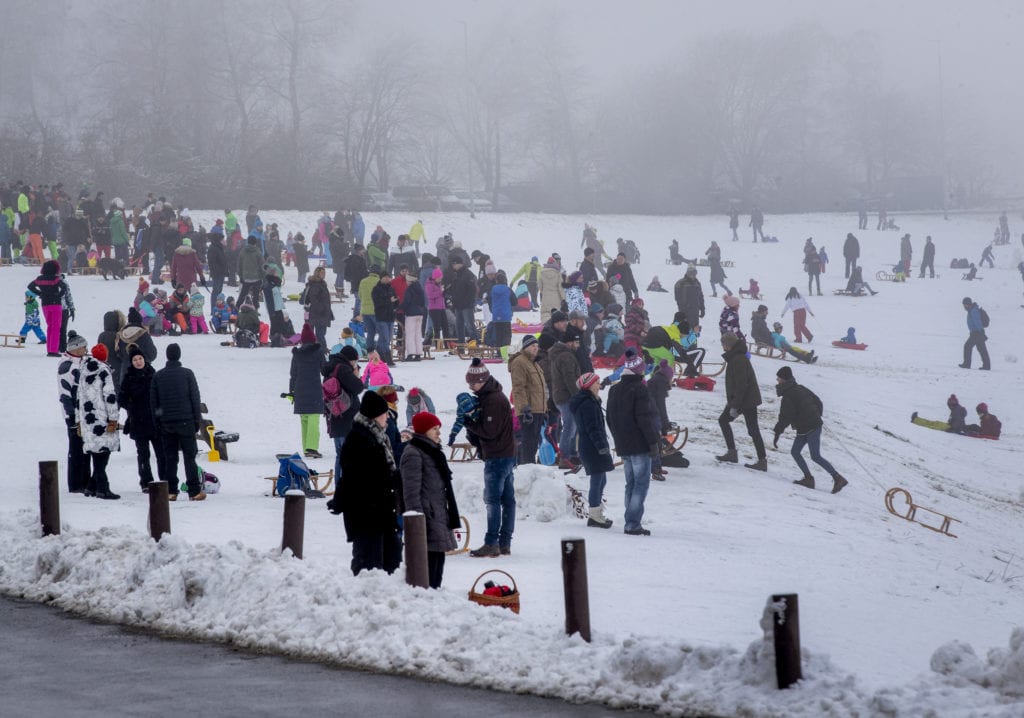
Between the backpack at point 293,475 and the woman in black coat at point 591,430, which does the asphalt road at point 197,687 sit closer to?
the woman in black coat at point 591,430

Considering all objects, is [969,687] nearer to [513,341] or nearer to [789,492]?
[789,492]

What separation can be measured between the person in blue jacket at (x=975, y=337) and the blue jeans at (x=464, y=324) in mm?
12366

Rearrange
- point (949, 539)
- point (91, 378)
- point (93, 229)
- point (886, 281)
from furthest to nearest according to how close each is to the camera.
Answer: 1. point (886, 281)
2. point (93, 229)
3. point (949, 539)
4. point (91, 378)

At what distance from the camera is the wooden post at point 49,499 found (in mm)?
11046

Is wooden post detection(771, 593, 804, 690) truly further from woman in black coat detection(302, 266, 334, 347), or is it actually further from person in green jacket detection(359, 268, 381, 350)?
woman in black coat detection(302, 266, 334, 347)

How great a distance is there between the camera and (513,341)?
87.6 ft

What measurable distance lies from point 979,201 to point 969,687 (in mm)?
81024

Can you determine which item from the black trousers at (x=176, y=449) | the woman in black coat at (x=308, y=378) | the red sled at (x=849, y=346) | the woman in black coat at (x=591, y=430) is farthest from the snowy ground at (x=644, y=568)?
the red sled at (x=849, y=346)

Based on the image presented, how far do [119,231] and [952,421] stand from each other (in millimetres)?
19700

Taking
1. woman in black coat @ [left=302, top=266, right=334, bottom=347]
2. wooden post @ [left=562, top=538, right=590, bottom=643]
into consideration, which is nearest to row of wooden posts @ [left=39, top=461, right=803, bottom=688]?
wooden post @ [left=562, top=538, right=590, bottom=643]

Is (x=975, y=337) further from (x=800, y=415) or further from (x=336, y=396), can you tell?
(x=336, y=396)

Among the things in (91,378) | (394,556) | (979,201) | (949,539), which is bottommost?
(949,539)

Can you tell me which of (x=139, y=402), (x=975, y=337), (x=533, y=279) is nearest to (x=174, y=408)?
(x=139, y=402)

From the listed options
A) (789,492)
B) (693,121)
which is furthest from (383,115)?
(789,492)
